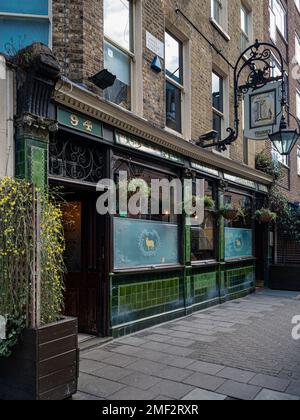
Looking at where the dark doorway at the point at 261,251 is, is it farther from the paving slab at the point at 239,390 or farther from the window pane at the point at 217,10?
the paving slab at the point at 239,390

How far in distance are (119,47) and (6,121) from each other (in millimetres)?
3175

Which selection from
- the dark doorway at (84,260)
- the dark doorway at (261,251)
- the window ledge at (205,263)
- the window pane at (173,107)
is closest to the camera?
the dark doorway at (84,260)

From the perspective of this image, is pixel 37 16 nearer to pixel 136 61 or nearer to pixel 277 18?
pixel 136 61

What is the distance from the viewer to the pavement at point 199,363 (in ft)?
14.4

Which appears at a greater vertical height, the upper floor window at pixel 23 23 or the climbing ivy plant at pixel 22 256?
the upper floor window at pixel 23 23

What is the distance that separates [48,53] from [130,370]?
13.6 ft

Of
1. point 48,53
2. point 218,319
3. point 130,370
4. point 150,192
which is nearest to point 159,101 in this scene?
point 150,192

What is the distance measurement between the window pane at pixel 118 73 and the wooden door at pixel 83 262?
194cm

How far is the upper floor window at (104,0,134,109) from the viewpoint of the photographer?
23.5ft

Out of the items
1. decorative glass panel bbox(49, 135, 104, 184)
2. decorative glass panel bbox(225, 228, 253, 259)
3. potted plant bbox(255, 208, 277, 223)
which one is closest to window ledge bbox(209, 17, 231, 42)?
potted plant bbox(255, 208, 277, 223)

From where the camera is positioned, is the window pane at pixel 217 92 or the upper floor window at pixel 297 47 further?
the upper floor window at pixel 297 47

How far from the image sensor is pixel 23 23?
6.10 metres

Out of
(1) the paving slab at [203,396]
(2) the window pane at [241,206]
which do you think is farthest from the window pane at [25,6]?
Answer: (2) the window pane at [241,206]

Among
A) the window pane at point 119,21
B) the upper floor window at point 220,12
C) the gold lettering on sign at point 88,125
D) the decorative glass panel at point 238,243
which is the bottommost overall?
the decorative glass panel at point 238,243
